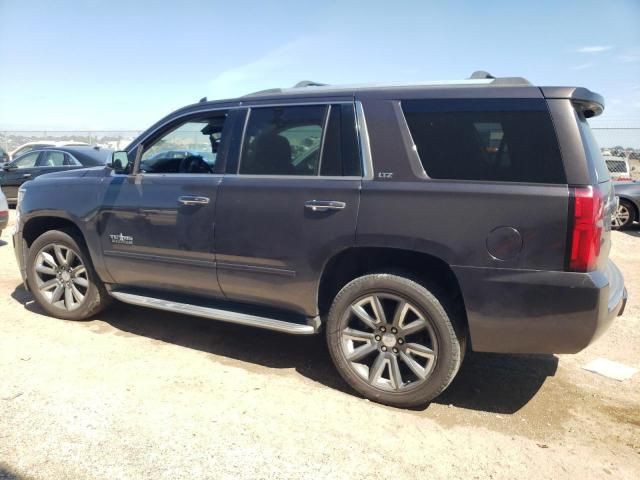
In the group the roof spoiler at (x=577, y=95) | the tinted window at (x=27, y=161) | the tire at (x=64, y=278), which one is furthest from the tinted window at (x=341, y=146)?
the tinted window at (x=27, y=161)

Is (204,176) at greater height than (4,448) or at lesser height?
greater

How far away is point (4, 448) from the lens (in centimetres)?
280

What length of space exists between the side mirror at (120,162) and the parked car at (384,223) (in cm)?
2

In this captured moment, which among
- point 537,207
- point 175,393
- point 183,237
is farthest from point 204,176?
point 537,207

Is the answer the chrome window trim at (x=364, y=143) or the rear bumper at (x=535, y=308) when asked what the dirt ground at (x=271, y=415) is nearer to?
the rear bumper at (x=535, y=308)

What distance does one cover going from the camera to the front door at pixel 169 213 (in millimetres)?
3908

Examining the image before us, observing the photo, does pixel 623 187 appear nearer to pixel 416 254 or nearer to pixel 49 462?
pixel 416 254

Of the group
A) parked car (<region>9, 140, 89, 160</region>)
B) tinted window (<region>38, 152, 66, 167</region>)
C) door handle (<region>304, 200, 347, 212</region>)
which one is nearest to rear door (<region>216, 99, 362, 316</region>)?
door handle (<region>304, 200, 347, 212</region>)

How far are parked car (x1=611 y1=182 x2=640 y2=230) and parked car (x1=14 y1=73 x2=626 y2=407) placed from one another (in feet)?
27.0

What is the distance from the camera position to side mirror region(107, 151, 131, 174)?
436cm

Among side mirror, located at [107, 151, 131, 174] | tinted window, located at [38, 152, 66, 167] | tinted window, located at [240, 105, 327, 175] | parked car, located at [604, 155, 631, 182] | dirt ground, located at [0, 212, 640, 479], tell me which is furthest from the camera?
parked car, located at [604, 155, 631, 182]

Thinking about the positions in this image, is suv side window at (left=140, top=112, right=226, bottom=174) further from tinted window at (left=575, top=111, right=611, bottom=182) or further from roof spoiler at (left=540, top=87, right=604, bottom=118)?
tinted window at (left=575, top=111, right=611, bottom=182)

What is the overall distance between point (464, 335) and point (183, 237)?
216 cm

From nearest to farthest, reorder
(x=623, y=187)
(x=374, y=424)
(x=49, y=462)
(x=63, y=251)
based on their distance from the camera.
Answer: (x=49, y=462)
(x=374, y=424)
(x=63, y=251)
(x=623, y=187)
